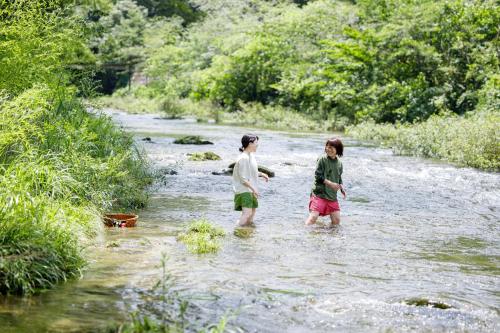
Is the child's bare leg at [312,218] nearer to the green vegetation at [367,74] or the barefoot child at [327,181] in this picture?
the barefoot child at [327,181]

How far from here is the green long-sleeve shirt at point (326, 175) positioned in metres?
9.73

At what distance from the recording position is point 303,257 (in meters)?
7.79

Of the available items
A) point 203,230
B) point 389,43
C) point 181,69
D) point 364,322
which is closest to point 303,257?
point 203,230

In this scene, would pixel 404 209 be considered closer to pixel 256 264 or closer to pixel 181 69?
pixel 256 264

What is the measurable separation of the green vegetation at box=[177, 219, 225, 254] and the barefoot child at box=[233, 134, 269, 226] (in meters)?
0.86

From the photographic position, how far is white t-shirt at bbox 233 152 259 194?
952 cm

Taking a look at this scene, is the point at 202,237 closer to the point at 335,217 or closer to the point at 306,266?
the point at 306,266

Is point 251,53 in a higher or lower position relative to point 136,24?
lower

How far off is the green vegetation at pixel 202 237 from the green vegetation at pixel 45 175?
1187 mm

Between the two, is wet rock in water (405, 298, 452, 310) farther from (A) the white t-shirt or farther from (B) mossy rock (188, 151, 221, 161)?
(B) mossy rock (188, 151, 221, 161)

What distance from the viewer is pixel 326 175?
9742 millimetres

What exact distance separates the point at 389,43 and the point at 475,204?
18.6 meters

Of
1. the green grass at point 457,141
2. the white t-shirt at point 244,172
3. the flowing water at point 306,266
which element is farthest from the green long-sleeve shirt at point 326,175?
the green grass at point 457,141

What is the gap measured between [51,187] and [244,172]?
2752 mm
